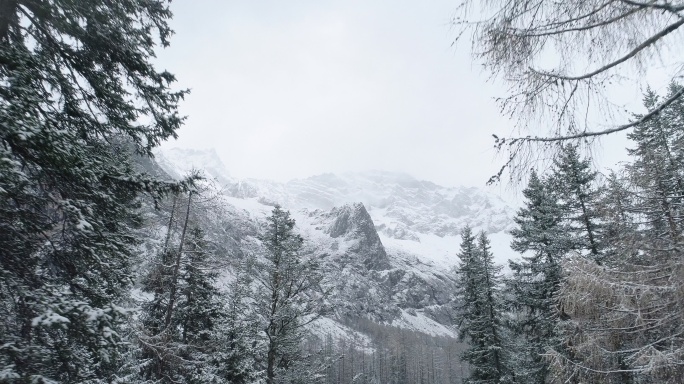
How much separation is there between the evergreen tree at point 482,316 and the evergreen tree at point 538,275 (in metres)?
1.56

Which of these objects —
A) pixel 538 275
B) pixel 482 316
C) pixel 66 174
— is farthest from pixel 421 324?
pixel 66 174

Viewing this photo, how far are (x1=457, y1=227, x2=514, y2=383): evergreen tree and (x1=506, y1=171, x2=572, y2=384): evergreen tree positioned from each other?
1558 mm

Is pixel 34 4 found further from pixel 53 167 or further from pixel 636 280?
pixel 636 280

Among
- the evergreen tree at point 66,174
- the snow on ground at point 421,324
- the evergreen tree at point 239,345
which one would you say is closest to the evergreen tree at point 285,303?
the evergreen tree at point 239,345

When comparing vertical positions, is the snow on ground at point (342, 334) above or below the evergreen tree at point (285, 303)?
below

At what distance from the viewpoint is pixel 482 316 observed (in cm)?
1961

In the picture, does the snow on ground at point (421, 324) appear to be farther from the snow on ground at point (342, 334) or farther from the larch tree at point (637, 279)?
the larch tree at point (637, 279)

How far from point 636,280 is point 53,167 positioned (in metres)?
8.09

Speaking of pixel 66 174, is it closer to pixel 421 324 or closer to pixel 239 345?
pixel 239 345

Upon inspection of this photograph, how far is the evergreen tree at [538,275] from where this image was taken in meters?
14.5

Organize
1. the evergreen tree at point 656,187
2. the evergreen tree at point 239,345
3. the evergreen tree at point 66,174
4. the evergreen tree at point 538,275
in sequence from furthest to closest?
the evergreen tree at point 538,275, the evergreen tree at point 239,345, the evergreen tree at point 656,187, the evergreen tree at point 66,174

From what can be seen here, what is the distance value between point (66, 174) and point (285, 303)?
34.3 feet

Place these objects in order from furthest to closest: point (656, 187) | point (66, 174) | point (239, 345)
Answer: point (239, 345), point (656, 187), point (66, 174)

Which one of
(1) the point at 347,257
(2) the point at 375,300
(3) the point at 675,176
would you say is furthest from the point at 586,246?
(1) the point at 347,257
